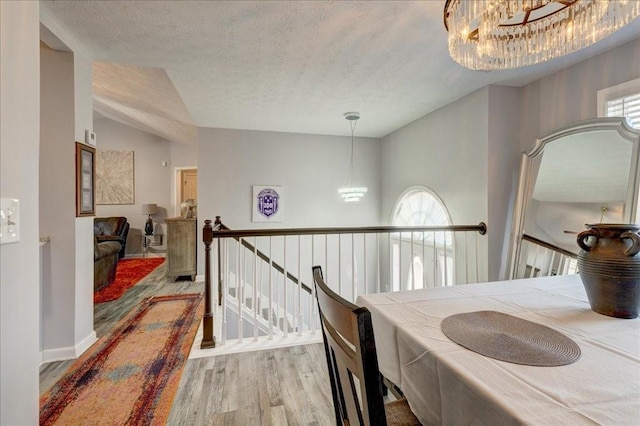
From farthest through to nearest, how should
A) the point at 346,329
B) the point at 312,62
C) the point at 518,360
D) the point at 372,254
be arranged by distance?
the point at 372,254, the point at 312,62, the point at 518,360, the point at 346,329

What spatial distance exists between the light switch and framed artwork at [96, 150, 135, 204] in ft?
23.7

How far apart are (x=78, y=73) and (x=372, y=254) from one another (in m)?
4.43

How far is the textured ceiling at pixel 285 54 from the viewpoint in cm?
176

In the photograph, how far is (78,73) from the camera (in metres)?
2.18

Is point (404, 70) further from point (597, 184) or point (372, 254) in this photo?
point (372, 254)

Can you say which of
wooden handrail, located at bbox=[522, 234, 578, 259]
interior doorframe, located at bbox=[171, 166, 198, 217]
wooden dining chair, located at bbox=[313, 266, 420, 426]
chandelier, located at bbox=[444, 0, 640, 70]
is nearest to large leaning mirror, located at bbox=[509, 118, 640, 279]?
wooden handrail, located at bbox=[522, 234, 578, 259]

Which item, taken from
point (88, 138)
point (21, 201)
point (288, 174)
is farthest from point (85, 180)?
point (288, 174)

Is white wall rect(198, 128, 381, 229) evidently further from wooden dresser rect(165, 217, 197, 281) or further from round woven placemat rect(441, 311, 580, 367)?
round woven placemat rect(441, 311, 580, 367)

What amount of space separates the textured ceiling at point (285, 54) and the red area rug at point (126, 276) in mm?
2701

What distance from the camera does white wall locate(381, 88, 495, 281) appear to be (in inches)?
112

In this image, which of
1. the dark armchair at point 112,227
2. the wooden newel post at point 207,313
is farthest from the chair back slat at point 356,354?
the dark armchair at point 112,227

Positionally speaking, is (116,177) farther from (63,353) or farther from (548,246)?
(548,246)

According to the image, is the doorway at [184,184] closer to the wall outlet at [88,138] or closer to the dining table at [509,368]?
the wall outlet at [88,138]

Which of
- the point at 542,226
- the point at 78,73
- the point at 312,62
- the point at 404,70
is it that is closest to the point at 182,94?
the point at 78,73
